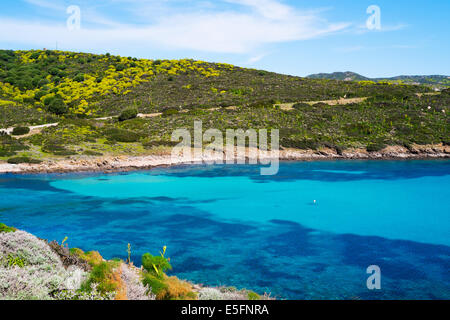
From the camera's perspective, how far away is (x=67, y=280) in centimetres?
972

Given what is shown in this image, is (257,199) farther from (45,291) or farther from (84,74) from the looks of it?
(84,74)

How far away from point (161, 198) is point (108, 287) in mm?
20449

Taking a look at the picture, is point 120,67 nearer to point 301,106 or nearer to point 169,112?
point 169,112

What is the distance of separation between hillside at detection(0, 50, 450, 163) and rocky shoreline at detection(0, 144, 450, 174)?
1.16m

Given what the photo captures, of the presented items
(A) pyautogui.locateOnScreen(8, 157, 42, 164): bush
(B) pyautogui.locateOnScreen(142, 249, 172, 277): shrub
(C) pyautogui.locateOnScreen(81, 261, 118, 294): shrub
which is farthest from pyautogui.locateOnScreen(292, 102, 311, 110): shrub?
(C) pyautogui.locateOnScreen(81, 261, 118, 294): shrub

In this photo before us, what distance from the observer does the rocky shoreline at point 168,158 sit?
130 ft

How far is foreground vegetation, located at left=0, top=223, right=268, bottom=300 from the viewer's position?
8961 millimetres

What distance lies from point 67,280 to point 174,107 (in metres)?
63.6

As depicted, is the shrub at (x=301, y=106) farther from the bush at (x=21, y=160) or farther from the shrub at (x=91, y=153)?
the bush at (x=21, y=160)

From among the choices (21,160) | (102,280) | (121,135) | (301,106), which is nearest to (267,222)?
(102,280)

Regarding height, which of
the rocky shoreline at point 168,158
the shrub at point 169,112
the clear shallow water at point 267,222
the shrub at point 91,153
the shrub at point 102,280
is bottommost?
the clear shallow water at point 267,222

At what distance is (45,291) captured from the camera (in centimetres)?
884

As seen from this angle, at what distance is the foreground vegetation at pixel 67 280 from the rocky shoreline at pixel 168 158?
98.6ft

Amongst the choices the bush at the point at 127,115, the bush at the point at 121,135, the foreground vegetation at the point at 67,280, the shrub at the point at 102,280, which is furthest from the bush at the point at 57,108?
the shrub at the point at 102,280
